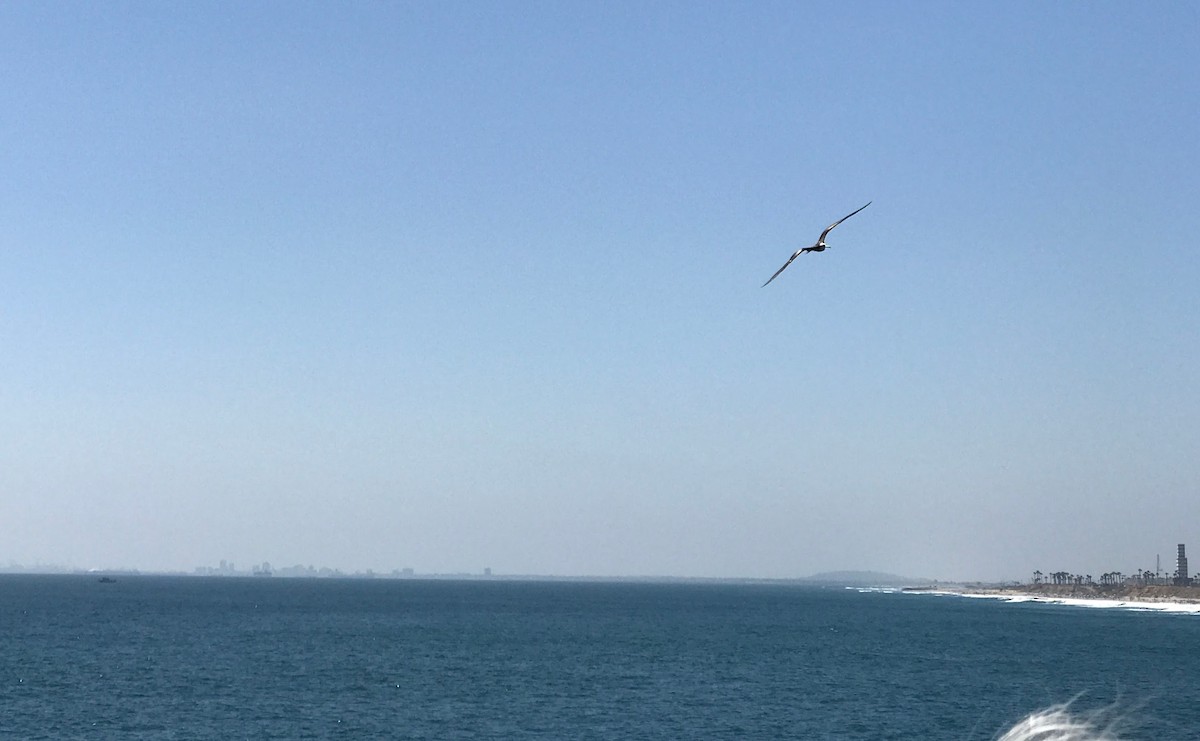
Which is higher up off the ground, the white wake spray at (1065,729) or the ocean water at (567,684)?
the white wake spray at (1065,729)

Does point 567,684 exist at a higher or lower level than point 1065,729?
lower

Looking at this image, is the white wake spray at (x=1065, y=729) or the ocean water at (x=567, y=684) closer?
the white wake spray at (x=1065, y=729)

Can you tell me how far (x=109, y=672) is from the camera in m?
106

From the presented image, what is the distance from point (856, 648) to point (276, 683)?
73.6 m

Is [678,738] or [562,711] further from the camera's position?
[562,711]

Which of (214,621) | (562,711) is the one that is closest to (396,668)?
(562,711)

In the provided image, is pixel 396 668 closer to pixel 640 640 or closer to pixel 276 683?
pixel 276 683

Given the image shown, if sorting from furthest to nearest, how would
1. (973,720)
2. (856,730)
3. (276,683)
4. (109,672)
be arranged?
(109,672), (276,683), (973,720), (856,730)

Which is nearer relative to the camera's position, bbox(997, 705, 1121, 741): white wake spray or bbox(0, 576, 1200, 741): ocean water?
bbox(997, 705, 1121, 741): white wake spray

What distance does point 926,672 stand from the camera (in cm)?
11356

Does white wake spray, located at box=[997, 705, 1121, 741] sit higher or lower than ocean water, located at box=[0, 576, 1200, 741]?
higher

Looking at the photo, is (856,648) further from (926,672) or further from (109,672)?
Result: (109,672)

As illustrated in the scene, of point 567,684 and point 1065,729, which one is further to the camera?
point 567,684

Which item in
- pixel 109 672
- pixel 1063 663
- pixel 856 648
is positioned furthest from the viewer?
pixel 856 648
